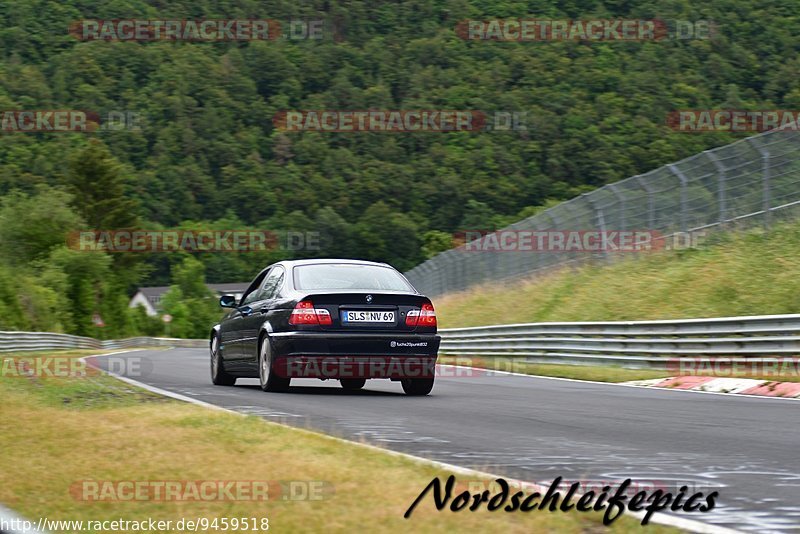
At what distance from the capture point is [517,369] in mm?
20562

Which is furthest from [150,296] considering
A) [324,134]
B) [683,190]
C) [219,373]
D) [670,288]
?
[219,373]

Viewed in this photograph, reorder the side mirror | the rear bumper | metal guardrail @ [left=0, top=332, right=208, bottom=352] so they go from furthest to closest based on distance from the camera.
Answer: metal guardrail @ [left=0, top=332, right=208, bottom=352]
the side mirror
the rear bumper

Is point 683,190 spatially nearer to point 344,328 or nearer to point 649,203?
point 649,203

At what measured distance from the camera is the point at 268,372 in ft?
42.6

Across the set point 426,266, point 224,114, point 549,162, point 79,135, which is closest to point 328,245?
point 549,162

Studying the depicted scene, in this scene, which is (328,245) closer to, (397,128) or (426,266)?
(397,128)

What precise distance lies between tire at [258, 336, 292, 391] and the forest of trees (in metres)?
49.7

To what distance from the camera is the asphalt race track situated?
607 cm

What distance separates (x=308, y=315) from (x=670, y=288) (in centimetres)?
1406

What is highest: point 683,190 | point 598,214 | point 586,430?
point 683,190

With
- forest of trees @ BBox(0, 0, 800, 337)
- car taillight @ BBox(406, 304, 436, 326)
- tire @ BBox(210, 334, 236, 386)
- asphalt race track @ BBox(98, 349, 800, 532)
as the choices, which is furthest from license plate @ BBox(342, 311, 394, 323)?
forest of trees @ BBox(0, 0, 800, 337)

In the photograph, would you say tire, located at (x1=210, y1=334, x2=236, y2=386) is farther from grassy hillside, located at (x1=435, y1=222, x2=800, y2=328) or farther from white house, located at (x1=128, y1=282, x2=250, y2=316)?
white house, located at (x1=128, y1=282, x2=250, y2=316)

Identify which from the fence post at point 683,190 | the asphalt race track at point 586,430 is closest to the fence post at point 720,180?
the fence post at point 683,190

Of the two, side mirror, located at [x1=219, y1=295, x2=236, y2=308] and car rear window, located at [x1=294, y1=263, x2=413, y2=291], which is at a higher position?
car rear window, located at [x1=294, y1=263, x2=413, y2=291]
